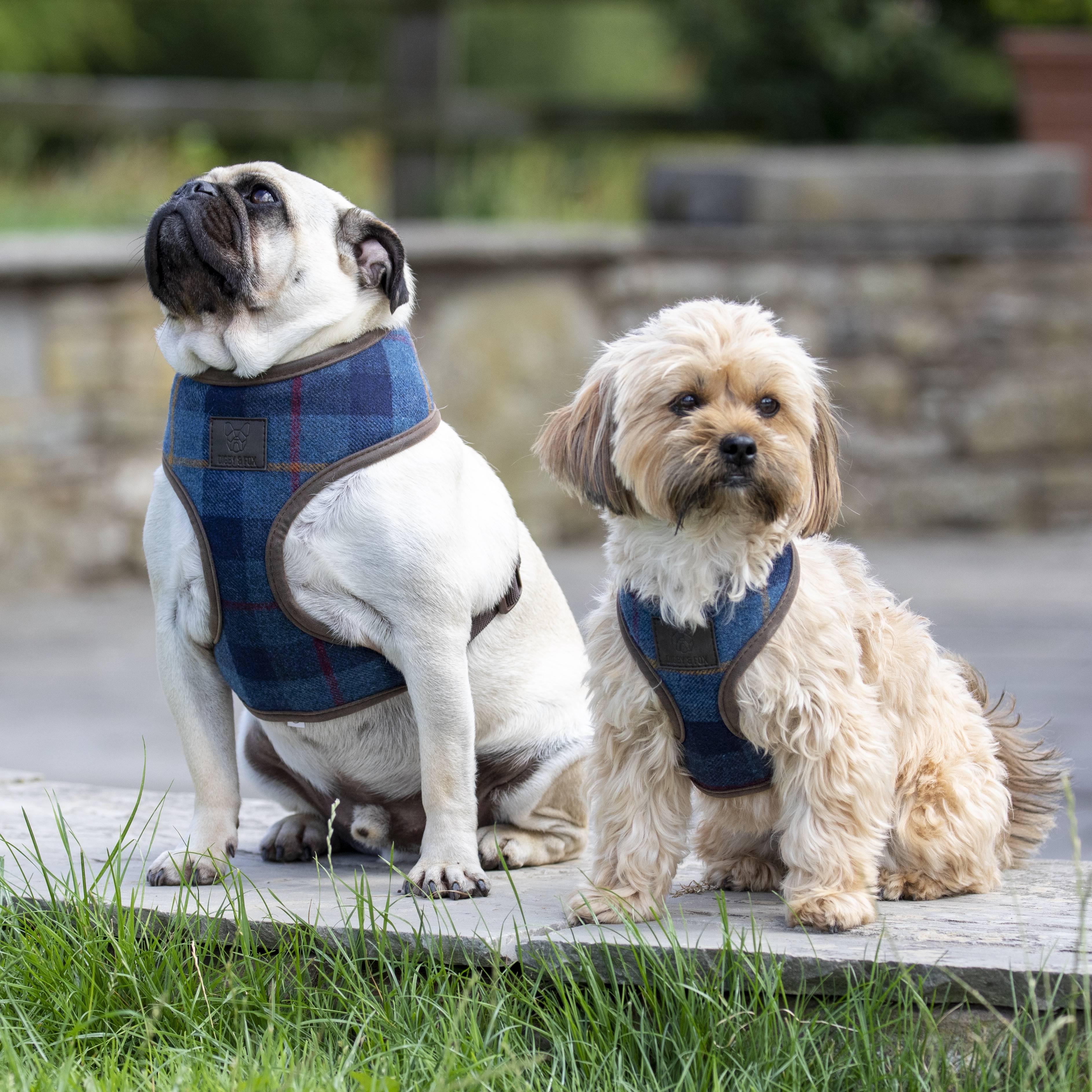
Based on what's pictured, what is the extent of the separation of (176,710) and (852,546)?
147 cm

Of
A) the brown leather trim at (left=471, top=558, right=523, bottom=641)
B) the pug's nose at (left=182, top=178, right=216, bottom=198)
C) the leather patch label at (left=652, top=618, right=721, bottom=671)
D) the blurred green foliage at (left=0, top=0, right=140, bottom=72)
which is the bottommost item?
the brown leather trim at (left=471, top=558, right=523, bottom=641)

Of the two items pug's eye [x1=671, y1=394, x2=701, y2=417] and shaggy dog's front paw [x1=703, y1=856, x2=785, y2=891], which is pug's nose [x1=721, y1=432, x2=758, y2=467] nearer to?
pug's eye [x1=671, y1=394, x2=701, y2=417]

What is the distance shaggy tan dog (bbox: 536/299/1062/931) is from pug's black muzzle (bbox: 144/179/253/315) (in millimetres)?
717

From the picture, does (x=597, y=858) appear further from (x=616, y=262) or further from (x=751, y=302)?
(x=616, y=262)

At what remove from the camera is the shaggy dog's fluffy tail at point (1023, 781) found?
3170 millimetres

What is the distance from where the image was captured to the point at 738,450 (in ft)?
8.49

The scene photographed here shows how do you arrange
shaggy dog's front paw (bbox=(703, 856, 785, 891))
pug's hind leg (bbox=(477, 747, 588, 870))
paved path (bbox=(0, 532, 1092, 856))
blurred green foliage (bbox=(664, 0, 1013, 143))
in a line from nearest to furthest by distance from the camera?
shaggy dog's front paw (bbox=(703, 856, 785, 891)) → pug's hind leg (bbox=(477, 747, 588, 870)) → paved path (bbox=(0, 532, 1092, 856)) → blurred green foliage (bbox=(664, 0, 1013, 143))

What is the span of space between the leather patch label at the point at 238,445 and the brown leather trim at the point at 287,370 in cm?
8

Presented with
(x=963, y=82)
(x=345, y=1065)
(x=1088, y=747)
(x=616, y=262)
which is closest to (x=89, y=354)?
(x=616, y=262)

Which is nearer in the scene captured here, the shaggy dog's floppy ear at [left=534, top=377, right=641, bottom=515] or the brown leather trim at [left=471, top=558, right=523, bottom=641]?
the shaggy dog's floppy ear at [left=534, top=377, right=641, bottom=515]

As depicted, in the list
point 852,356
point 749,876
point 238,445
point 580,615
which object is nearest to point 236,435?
point 238,445

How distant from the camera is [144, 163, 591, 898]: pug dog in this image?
2961mm

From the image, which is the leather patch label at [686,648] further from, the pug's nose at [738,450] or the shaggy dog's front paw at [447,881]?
the shaggy dog's front paw at [447,881]

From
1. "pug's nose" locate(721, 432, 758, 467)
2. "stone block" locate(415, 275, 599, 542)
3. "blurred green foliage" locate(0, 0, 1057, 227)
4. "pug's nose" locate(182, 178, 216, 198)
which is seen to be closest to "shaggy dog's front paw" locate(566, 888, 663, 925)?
"pug's nose" locate(721, 432, 758, 467)
